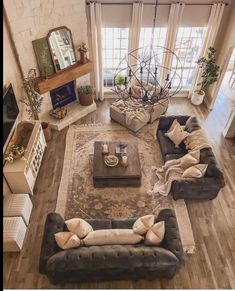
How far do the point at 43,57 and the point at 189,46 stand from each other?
13.5 feet

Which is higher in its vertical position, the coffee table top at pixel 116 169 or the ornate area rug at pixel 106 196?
the coffee table top at pixel 116 169

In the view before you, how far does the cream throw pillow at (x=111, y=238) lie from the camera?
345 centimetres

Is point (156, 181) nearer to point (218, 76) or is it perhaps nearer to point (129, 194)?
point (129, 194)

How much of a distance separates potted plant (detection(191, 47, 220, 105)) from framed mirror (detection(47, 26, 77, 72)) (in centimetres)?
354

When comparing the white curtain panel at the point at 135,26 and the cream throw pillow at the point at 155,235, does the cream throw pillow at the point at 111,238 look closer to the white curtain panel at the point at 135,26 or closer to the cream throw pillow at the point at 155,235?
the cream throw pillow at the point at 155,235

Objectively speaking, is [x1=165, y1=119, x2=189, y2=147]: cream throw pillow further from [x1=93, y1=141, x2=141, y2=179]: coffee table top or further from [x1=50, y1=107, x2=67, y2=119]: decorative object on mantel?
[x1=50, y1=107, x2=67, y2=119]: decorative object on mantel

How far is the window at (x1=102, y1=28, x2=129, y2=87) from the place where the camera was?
21.7 feet

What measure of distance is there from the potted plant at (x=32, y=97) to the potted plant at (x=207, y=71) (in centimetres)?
446

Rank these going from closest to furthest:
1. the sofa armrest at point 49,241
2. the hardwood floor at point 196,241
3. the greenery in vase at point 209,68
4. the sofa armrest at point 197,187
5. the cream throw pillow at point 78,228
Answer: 1. the sofa armrest at point 49,241
2. the cream throw pillow at point 78,228
3. the hardwood floor at point 196,241
4. the sofa armrest at point 197,187
5. the greenery in vase at point 209,68

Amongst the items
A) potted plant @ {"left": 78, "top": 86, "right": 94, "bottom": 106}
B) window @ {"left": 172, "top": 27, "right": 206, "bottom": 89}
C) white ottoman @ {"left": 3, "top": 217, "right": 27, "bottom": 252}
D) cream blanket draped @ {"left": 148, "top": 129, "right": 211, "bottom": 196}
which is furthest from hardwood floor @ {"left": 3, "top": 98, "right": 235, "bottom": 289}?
window @ {"left": 172, "top": 27, "right": 206, "bottom": 89}

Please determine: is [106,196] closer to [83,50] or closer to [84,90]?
[84,90]

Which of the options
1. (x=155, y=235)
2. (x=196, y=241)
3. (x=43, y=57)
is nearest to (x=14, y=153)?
(x=43, y=57)

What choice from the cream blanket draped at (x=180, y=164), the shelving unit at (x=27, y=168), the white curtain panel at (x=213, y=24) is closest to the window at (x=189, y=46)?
the white curtain panel at (x=213, y=24)

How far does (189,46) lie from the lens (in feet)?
23.0
